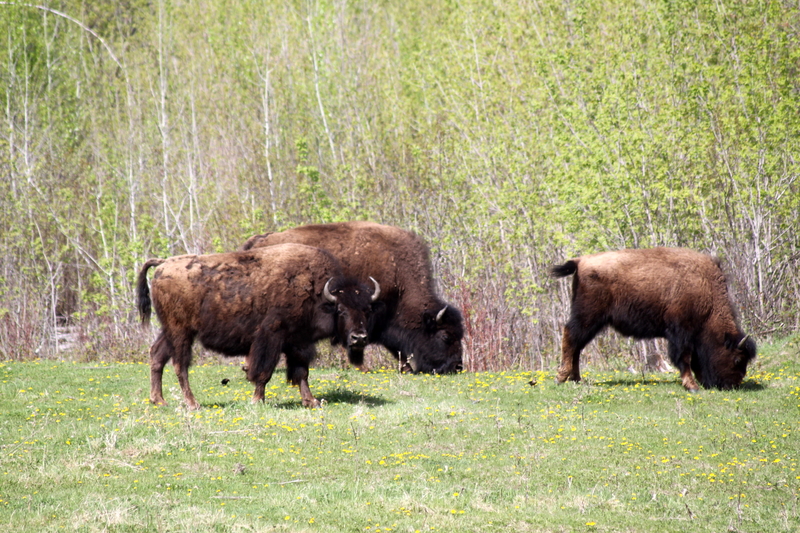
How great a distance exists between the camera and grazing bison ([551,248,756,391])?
500 inches

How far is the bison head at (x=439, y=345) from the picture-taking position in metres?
15.2

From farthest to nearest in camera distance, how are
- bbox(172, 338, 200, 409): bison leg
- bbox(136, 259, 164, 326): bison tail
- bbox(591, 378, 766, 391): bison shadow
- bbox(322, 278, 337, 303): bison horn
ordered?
1. bbox(591, 378, 766, 391): bison shadow
2. bbox(322, 278, 337, 303): bison horn
3. bbox(136, 259, 164, 326): bison tail
4. bbox(172, 338, 200, 409): bison leg

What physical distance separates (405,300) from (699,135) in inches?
285

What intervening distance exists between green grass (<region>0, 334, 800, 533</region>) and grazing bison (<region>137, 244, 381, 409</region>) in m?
0.68

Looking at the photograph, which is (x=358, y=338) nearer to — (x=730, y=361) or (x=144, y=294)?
(x=144, y=294)

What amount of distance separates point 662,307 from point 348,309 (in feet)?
15.7

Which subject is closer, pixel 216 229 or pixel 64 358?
pixel 64 358

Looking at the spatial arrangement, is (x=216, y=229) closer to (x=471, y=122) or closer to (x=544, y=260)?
(x=471, y=122)

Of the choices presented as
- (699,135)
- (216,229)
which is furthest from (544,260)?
(216,229)

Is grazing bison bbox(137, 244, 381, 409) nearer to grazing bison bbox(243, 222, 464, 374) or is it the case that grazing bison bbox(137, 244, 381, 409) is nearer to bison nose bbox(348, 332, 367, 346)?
bison nose bbox(348, 332, 367, 346)

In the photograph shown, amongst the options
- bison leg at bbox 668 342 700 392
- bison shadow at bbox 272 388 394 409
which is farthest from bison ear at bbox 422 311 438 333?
bison leg at bbox 668 342 700 392

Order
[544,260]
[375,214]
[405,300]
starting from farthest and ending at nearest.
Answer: [375,214], [544,260], [405,300]

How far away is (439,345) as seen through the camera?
15195 mm

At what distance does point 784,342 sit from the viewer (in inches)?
611
